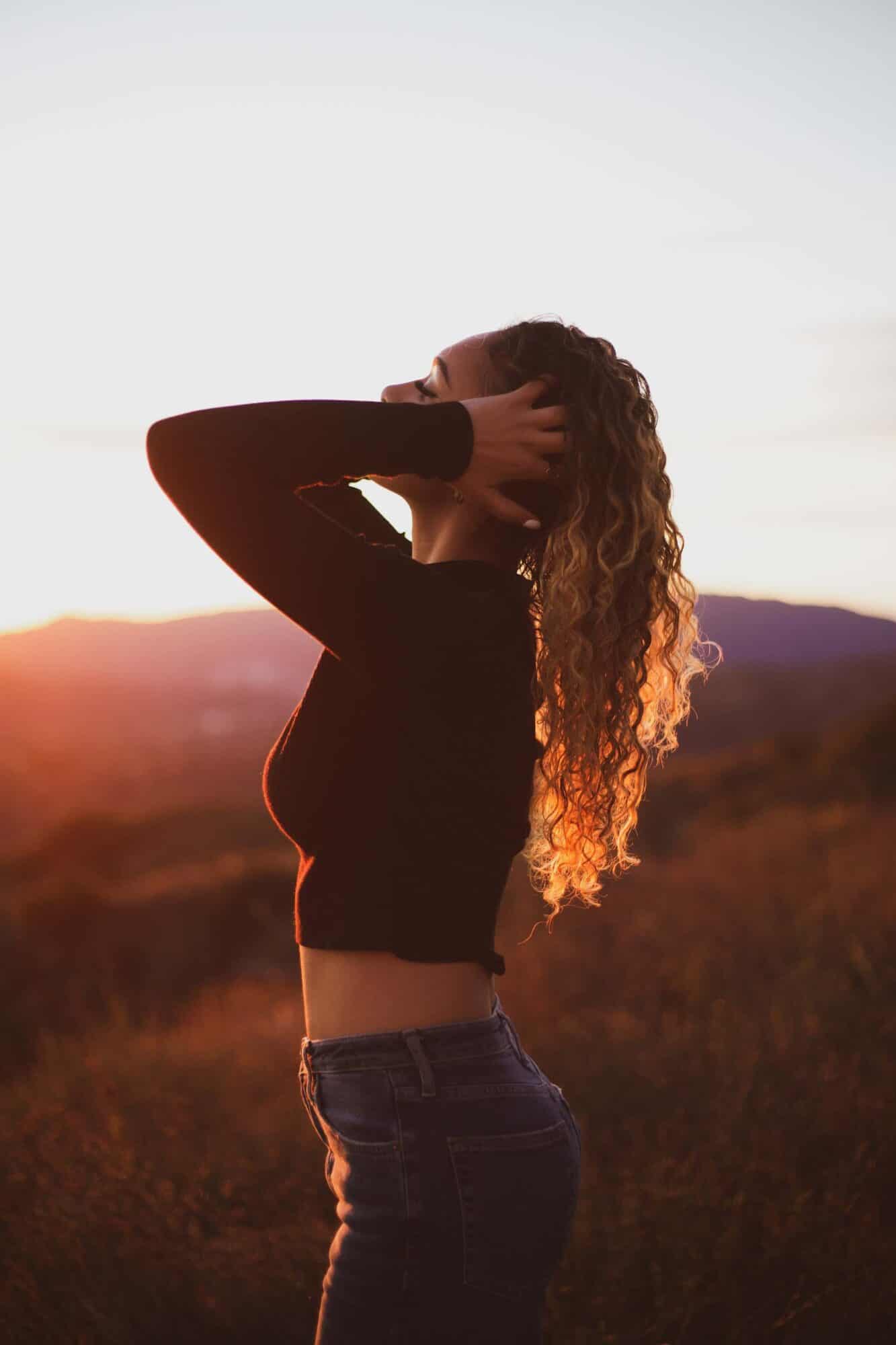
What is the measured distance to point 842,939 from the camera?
6355 millimetres

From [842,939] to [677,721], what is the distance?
450cm

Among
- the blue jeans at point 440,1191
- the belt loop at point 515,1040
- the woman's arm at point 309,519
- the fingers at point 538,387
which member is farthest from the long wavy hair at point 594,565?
the blue jeans at point 440,1191

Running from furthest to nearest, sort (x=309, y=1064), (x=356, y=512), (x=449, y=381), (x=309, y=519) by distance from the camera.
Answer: (x=356, y=512), (x=449, y=381), (x=309, y=1064), (x=309, y=519)

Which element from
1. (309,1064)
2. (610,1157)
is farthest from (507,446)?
(610,1157)

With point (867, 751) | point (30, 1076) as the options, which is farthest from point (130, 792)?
point (30, 1076)

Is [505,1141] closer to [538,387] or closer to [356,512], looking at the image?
[538,387]

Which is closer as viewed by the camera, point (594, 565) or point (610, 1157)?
point (594, 565)

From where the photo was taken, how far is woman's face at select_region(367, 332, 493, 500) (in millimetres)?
2086

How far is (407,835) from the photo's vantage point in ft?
5.55

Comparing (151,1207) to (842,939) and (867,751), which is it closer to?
(842,939)

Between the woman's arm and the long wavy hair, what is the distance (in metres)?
0.38

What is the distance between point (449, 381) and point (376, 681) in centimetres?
77

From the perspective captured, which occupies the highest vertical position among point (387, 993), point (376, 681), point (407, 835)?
point (376, 681)

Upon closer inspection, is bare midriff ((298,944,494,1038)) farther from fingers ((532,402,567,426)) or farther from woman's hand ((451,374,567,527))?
fingers ((532,402,567,426))
